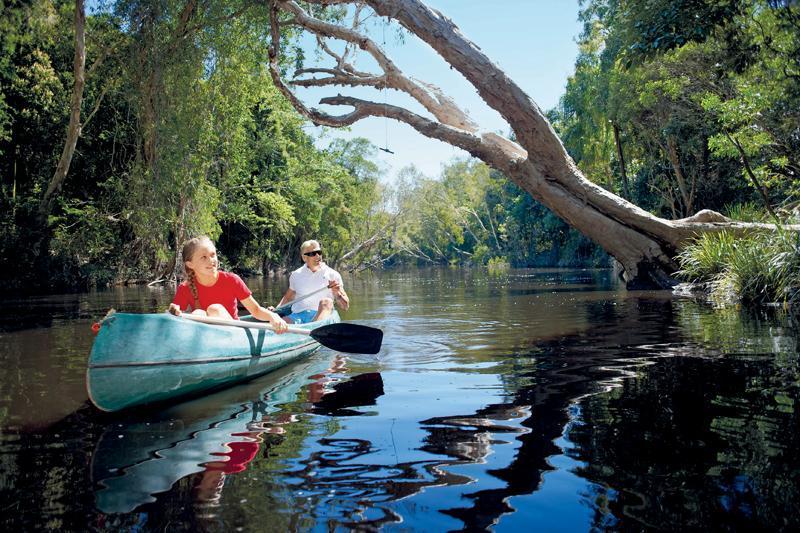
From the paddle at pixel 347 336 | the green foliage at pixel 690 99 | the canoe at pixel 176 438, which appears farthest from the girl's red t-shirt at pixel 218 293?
the green foliage at pixel 690 99

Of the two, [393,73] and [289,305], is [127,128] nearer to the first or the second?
[393,73]

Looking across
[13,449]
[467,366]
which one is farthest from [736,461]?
[13,449]

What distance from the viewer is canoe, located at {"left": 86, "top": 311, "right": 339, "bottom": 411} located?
4.42 meters

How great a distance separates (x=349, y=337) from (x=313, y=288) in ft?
6.03

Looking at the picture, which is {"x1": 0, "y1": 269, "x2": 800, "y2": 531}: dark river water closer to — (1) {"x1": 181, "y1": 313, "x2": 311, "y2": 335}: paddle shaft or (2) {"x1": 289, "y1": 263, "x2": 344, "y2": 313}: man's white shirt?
(1) {"x1": 181, "y1": 313, "x2": 311, "y2": 335}: paddle shaft

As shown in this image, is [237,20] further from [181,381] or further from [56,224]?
[181,381]

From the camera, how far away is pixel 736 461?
311 cm

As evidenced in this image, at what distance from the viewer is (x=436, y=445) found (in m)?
3.61

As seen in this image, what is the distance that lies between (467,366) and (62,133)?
71.9 ft

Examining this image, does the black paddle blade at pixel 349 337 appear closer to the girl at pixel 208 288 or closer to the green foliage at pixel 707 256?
the girl at pixel 208 288

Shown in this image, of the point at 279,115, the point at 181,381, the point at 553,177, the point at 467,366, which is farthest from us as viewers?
the point at 279,115

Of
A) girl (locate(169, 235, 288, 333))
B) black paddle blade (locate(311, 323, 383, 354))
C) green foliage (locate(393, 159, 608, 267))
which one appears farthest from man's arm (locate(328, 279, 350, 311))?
green foliage (locate(393, 159, 608, 267))

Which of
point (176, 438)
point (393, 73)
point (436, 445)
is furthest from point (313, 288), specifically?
point (393, 73)

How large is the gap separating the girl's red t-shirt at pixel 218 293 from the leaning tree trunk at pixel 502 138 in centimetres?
867
